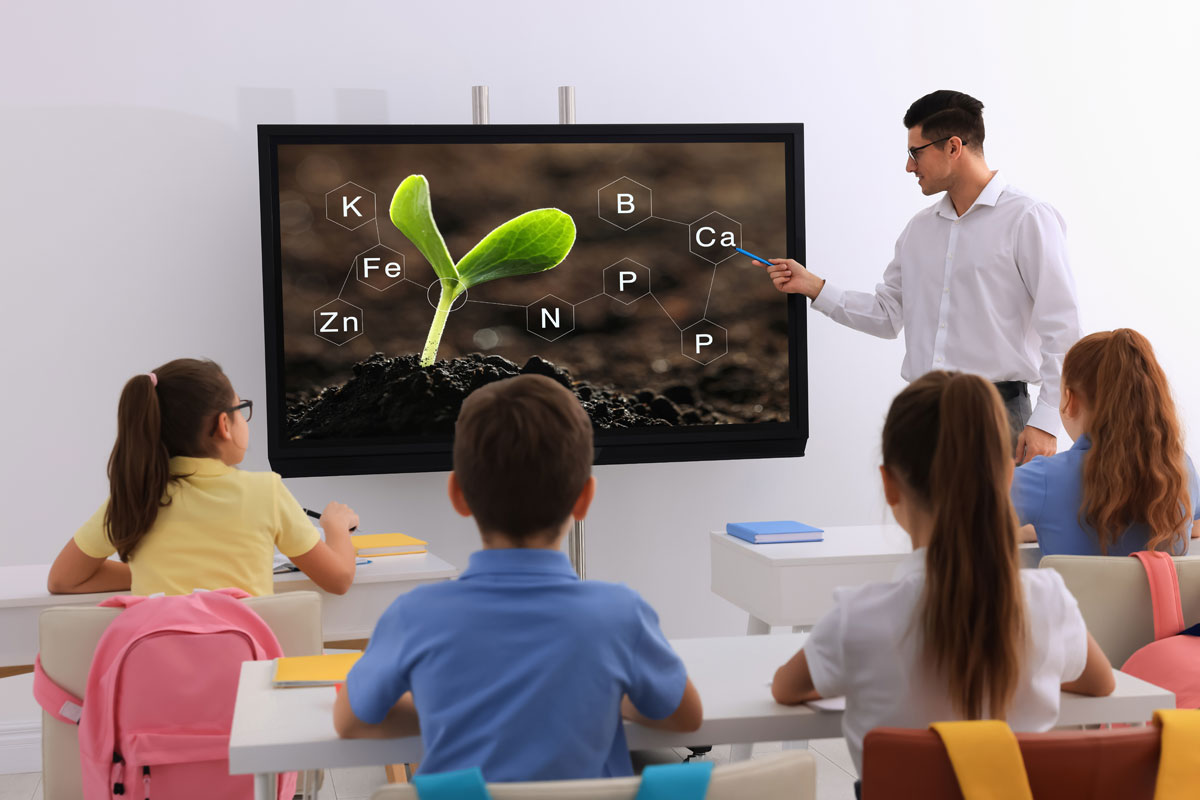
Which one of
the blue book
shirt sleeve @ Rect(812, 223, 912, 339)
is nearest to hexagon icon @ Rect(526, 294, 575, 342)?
shirt sleeve @ Rect(812, 223, 912, 339)

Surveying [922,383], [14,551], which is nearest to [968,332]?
[922,383]

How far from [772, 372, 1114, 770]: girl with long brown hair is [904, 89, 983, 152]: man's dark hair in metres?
2.23

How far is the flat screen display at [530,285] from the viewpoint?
130 inches

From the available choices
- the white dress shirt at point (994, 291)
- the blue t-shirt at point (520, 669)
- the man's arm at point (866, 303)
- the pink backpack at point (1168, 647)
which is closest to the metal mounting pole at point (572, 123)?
the man's arm at point (866, 303)

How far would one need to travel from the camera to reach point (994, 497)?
1.33 m

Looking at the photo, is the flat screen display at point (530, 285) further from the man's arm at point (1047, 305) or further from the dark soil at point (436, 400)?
the man's arm at point (1047, 305)

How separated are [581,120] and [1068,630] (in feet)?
8.92

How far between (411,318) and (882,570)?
1518 millimetres

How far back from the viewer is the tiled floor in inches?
121

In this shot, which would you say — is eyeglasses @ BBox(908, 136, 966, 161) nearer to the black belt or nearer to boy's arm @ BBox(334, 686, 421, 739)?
the black belt

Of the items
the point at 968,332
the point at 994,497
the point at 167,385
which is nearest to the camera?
the point at 994,497

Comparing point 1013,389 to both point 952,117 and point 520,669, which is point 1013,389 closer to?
point 952,117

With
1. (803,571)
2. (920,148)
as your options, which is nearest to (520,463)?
(803,571)

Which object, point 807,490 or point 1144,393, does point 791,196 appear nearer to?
point 807,490
